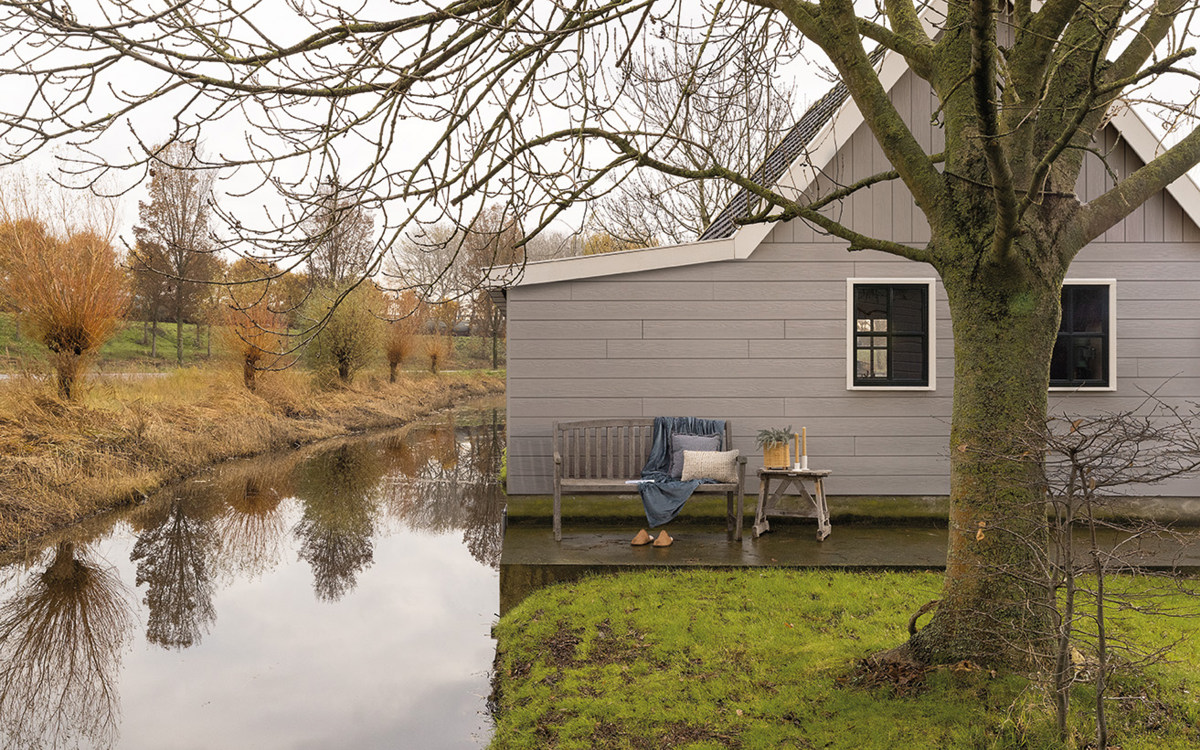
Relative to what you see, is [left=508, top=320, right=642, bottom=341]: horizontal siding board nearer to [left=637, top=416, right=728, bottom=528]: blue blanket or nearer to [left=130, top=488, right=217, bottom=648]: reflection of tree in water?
[left=637, top=416, right=728, bottom=528]: blue blanket

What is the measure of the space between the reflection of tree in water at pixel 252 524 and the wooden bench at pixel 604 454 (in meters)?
3.04

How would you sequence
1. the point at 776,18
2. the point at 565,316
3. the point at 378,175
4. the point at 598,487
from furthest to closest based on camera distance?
the point at 565,316, the point at 598,487, the point at 776,18, the point at 378,175

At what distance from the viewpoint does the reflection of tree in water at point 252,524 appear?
7.93m

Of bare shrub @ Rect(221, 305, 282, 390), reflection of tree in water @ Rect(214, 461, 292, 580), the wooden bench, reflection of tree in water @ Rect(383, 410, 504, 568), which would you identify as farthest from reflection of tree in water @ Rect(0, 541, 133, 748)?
bare shrub @ Rect(221, 305, 282, 390)

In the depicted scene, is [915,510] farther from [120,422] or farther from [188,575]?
[120,422]

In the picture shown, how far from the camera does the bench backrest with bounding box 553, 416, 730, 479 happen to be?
24.8 feet

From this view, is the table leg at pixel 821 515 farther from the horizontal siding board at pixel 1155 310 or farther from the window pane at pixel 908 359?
the horizontal siding board at pixel 1155 310

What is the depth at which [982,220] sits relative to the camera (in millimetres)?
3814

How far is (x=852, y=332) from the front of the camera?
8.08 m

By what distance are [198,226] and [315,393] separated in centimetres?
888

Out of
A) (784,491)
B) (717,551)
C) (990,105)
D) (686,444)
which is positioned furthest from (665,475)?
(990,105)

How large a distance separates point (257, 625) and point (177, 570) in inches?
77.4

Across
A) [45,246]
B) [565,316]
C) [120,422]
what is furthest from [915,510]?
[45,246]

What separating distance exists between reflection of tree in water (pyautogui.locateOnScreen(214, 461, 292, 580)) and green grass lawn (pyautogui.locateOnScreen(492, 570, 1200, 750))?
3.72 m
